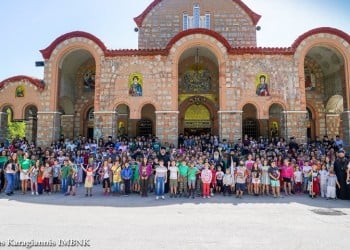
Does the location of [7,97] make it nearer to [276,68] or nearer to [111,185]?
[111,185]

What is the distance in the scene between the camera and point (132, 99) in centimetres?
1833

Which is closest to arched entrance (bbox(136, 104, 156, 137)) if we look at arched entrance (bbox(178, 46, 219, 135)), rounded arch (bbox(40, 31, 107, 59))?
arched entrance (bbox(178, 46, 219, 135))

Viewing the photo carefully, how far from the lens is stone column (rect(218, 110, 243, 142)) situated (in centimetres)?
1773

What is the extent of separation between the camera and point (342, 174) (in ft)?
36.4

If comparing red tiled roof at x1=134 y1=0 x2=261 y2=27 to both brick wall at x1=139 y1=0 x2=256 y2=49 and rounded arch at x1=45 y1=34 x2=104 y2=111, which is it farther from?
rounded arch at x1=45 y1=34 x2=104 y2=111

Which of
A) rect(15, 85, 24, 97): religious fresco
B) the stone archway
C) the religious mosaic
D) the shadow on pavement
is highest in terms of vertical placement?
the religious mosaic

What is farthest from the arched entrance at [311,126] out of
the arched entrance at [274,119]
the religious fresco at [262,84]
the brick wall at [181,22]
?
the brick wall at [181,22]

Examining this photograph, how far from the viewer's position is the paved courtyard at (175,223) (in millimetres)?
5578

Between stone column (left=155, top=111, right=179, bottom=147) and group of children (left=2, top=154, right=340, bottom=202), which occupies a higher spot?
stone column (left=155, top=111, right=179, bottom=147)

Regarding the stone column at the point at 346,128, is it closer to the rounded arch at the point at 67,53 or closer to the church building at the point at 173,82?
the church building at the point at 173,82

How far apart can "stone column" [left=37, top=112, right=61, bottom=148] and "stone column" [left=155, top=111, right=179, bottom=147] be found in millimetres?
6952

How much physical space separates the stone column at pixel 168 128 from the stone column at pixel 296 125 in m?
7.07

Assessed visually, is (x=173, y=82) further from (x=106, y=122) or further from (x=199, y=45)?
(x=106, y=122)

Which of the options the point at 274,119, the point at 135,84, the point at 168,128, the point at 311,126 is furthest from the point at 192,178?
the point at 311,126
